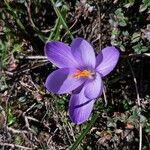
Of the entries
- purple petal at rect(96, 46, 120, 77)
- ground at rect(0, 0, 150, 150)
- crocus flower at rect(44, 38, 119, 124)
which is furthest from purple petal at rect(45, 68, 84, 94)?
ground at rect(0, 0, 150, 150)

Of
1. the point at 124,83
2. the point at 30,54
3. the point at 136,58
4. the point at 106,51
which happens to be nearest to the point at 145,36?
the point at 136,58

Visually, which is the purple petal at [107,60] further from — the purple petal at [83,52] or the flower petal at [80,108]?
the flower petal at [80,108]

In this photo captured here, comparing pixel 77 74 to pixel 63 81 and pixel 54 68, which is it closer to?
pixel 63 81

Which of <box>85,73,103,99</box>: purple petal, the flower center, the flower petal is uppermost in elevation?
the flower center

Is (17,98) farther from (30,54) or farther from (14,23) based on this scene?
(14,23)

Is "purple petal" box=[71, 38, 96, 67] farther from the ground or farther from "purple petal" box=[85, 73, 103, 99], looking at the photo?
the ground

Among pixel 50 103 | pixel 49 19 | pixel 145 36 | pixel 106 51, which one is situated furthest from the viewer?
pixel 49 19

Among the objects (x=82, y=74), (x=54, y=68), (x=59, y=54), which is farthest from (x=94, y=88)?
(x=54, y=68)
